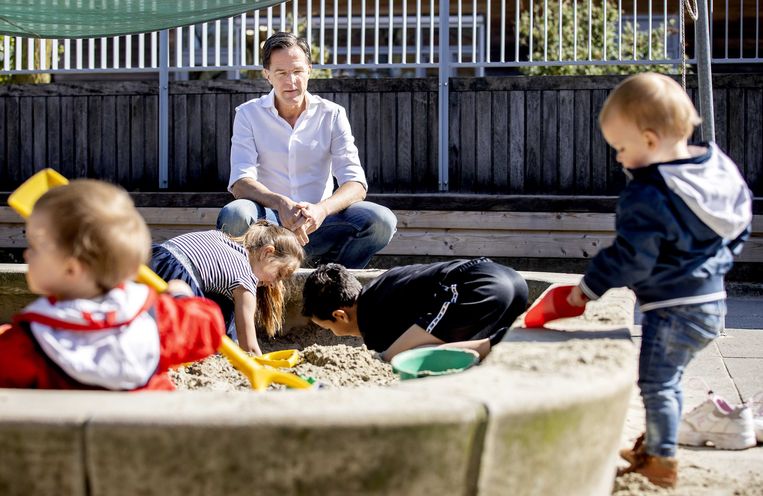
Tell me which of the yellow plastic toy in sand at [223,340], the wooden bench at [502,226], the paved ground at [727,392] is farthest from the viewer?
the wooden bench at [502,226]

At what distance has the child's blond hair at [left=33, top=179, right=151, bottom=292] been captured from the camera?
72.9 inches

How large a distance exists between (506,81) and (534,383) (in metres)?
5.75

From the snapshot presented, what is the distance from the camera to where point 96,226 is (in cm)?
185

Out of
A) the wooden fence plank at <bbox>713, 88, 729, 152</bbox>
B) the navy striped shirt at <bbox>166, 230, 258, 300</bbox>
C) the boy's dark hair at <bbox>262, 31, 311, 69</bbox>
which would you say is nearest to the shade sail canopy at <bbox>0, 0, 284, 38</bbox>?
the boy's dark hair at <bbox>262, 31, 311, 69</bbox>

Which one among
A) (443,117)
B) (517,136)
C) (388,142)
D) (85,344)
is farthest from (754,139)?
(85,344)

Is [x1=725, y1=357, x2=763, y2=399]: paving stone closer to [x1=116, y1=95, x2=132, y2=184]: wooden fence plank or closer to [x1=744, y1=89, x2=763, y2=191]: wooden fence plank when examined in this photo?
[x1=744, y1=89, x2=763, y2=191]: wooden fence plank

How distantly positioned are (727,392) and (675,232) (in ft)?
4.46

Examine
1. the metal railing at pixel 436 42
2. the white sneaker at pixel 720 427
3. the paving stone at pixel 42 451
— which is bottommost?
the white sneaker at pixel 720 427

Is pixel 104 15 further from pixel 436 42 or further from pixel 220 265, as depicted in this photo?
pixel 436 42

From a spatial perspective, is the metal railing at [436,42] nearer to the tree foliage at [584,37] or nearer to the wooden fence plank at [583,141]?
the tree foliage at [584,37]

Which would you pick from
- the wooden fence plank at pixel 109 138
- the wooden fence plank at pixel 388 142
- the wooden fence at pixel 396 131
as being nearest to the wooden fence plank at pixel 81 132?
→ the wooden fence at pixel 396 131

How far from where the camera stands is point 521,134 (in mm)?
7383

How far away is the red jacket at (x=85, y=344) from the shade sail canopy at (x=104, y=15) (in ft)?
9.79

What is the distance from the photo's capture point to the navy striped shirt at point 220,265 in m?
3.68
